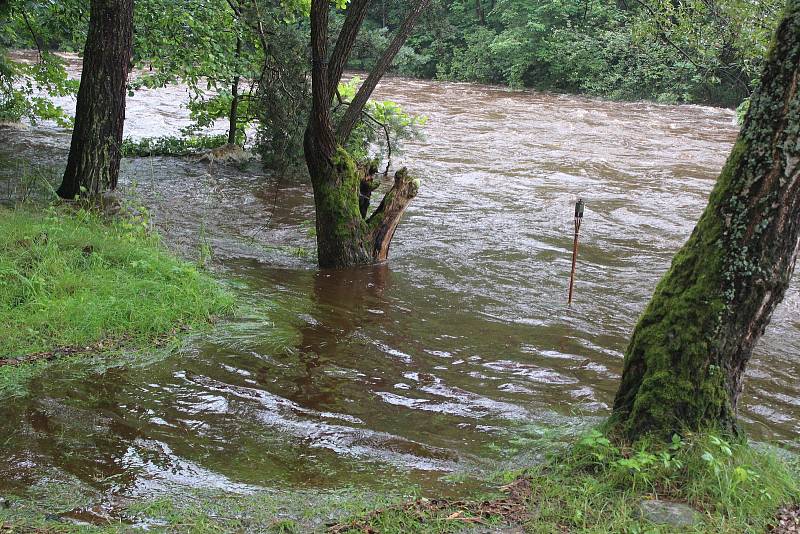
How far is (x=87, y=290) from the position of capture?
6379 millimetres

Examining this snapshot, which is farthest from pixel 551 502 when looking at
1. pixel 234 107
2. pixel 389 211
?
pixel 234 107

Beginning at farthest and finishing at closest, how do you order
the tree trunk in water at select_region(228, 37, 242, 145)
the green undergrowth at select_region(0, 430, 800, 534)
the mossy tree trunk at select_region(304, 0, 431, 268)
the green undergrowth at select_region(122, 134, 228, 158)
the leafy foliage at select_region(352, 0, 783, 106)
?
the leafy foliage at select_region(352, 0, 783, 106), the green undergrowth at select_region(122, 134, 228, 158), the tree trunk in water at select_region(228, 37, 242, 145), the mossy tree trunk at select_region(304, 0, 431, 268), the green undergrowth at select_region(0, 430, 800, 534)

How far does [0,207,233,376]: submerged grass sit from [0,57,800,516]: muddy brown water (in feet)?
1.32

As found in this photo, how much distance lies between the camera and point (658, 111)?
28031 millimetres

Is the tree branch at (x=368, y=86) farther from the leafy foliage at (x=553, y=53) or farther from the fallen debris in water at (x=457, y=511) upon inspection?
the leafy foliage at (x=553, y=53)

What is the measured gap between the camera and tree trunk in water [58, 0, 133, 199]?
862 centimetres

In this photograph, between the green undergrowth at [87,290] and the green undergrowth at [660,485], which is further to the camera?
the green undergrowth at [87,290]

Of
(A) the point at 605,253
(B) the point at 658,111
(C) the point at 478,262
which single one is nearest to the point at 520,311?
(C) the point at 478,262

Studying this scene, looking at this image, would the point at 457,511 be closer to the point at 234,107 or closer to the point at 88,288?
the point at 88,288

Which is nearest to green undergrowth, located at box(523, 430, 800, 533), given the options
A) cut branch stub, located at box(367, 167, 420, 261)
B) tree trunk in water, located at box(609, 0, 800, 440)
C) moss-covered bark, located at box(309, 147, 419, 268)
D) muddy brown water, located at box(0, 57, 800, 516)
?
tree trunk in water, located at box(609, 0, 800, 440)

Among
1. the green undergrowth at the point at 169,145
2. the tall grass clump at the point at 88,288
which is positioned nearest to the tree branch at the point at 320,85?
the tall grass clump at the point at 88,288

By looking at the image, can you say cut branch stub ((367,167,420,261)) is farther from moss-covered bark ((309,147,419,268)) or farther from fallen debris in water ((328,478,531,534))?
fallen debris in water ((328,478,531,534))

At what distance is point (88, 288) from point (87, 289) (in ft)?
0.16

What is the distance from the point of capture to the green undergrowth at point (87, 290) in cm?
579
